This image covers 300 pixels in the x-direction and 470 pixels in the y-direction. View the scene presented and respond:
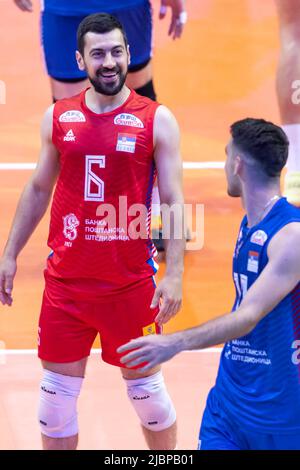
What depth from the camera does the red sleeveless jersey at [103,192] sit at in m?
4.80

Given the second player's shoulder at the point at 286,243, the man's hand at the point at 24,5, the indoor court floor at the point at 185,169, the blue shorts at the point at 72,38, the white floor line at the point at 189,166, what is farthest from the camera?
the white floor line at the point at 189,166

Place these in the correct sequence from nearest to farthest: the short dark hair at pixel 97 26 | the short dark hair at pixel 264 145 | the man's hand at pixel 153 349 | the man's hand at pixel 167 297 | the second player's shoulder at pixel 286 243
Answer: the man's hand at pixel 153 349
the second player's shoulder at pixel 286 243
the short dark hair at pixel 264 145
the man's hand at pixel 167 297
the short dark hair at pixel 97 26

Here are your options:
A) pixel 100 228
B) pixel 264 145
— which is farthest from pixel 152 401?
pixel 264 145

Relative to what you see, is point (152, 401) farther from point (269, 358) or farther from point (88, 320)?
point (269, 358)

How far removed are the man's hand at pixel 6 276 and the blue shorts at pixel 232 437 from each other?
120cm

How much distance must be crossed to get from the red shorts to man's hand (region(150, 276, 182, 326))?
14 cm

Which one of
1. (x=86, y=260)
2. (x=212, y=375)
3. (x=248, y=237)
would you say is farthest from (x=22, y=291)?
(x=248, y=237)

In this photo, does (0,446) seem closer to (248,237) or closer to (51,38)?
(248,237)

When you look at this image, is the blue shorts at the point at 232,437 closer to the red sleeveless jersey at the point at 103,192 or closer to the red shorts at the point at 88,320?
the red shorts at the point at 88,320

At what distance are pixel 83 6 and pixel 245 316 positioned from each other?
383cm

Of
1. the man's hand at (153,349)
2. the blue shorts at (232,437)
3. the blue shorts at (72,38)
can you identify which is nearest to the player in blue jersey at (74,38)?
the blue shorts at (72,38)

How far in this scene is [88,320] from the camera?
4914 millimetres
